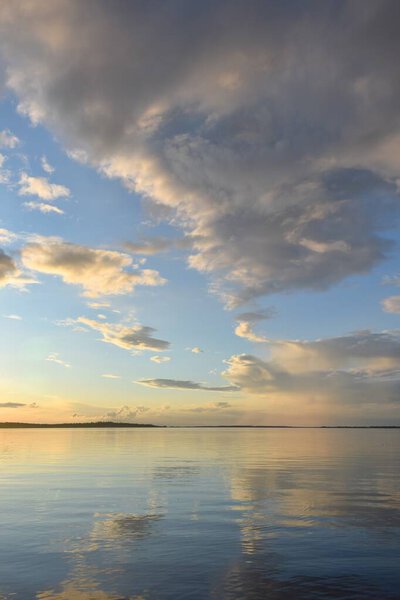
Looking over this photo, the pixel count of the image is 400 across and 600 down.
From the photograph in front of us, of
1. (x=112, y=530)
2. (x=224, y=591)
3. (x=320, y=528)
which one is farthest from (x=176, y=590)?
(x=320, y=528)

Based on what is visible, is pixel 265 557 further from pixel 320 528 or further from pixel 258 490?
pixel 258 490

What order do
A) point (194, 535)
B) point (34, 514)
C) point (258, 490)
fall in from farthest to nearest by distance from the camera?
1. point (258, 490)
2. point (34, 514)
3. point (194, 535)

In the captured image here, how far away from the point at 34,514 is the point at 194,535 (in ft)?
37.5

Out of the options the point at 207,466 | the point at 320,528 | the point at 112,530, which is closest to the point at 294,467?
the point at 207,466

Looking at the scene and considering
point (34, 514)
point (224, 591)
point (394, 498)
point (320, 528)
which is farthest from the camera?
point (394, 498)

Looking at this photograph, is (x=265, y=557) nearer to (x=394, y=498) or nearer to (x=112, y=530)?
(x=112, y=530)

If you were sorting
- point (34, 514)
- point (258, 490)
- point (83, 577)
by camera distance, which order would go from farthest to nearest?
point (258, 490) < point (34, 514) < point (83, 577)

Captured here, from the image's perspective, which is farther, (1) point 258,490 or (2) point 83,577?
(1) point 258,490

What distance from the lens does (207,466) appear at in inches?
2425

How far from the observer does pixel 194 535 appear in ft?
82.4

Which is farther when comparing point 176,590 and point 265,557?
point 265,557

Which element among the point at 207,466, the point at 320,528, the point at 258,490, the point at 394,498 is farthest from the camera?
the point at 207,466

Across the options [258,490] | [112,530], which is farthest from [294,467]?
[112,530]

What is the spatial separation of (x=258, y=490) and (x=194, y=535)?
54.1ft
